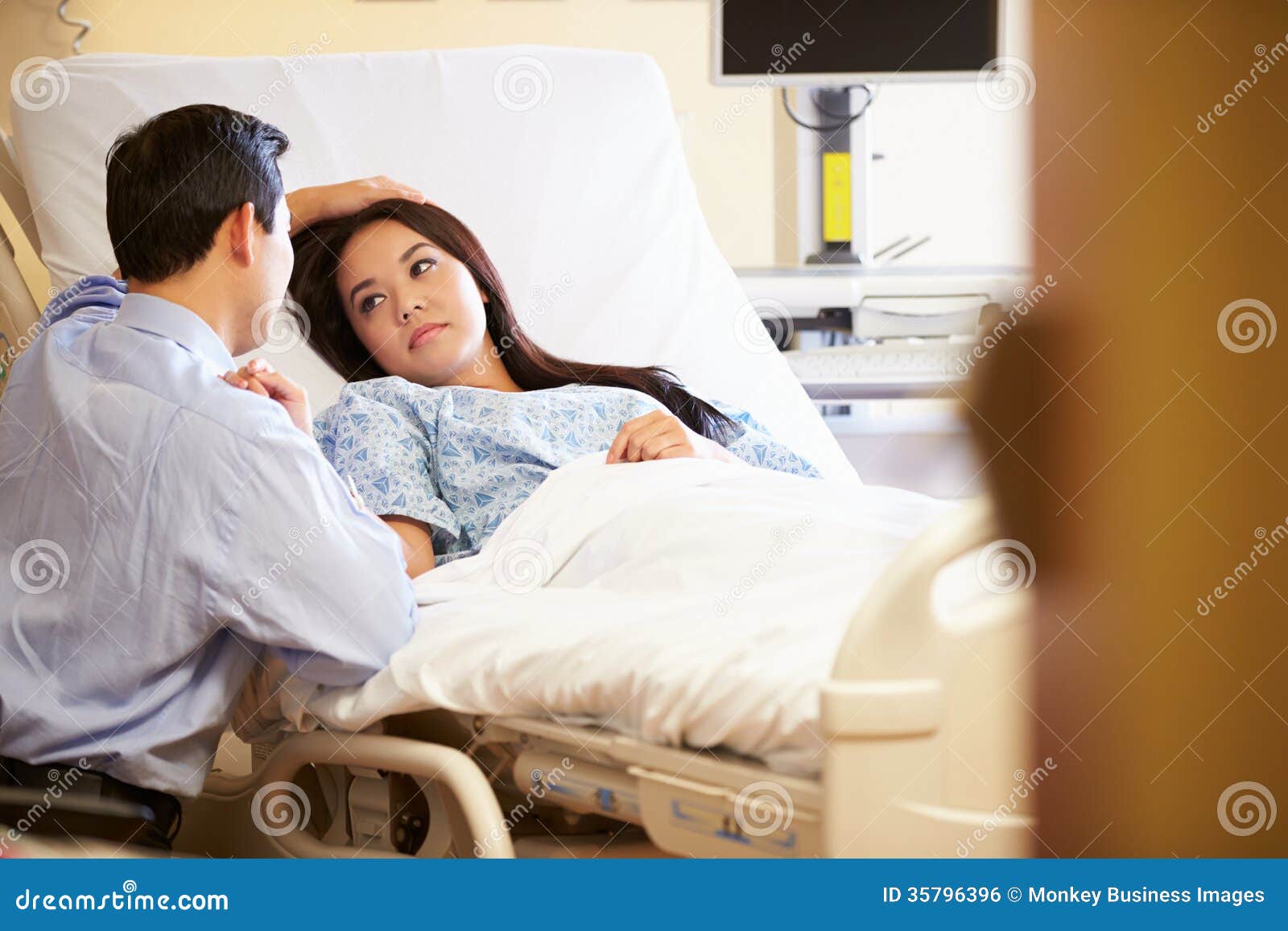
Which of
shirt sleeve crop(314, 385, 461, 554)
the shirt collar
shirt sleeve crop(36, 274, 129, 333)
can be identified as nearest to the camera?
the shirt collar

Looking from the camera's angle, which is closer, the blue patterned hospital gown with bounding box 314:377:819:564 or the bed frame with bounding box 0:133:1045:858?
the bed frame with bounding box 0:133:1045:858

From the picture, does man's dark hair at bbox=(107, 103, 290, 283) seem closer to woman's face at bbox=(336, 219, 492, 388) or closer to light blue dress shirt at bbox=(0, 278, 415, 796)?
light blue dress shirt at bbox=(0, 278, 415, 796)

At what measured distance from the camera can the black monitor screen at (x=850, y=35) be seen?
229cm

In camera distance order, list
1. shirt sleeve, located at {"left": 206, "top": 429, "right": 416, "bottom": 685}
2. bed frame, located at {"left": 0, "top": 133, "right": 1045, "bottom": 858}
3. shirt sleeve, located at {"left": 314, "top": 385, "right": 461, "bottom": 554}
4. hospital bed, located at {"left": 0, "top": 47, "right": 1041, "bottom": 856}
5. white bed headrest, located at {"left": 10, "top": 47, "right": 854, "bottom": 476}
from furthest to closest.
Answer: white bed headrest, located at {"left": 10, "top": 47, "right": 854, "bottom": 476}, shirt sleeve, located at {"left": 314, "top": 385, "right": 461, "bottom": 554}, shirt sleeve, located at {"left": 206, "top": 429, "right": 416, "bottom": 685}, hospital bed, located at {"left": 0, "top": 47, "right": 1041, "bottom": 856}, bed frame, located at {"left": 0, "top": 133, "right": 1045, "bottom": 858}

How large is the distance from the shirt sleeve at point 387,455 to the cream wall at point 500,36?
5.42ft

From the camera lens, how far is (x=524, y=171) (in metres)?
2.01

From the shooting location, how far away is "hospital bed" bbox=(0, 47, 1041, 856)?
73cm

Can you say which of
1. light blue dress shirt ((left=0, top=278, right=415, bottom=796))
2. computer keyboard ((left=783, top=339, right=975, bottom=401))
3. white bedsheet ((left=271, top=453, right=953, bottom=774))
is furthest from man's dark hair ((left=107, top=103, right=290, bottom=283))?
computer keyboard ((left=783, top=339, right=975, bottom=401))

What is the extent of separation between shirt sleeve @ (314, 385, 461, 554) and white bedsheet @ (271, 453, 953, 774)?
0.51 ft

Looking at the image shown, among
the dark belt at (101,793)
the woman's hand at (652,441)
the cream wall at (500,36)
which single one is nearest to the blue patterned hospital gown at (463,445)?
the woman's hand at (652,441)

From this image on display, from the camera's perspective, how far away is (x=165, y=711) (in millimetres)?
1081

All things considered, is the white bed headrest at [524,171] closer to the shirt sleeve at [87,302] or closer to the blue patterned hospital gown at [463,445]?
the blue patterned hospital gown at [463,445]

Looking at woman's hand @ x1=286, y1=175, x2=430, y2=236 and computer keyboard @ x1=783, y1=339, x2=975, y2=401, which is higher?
woman's hand @ x1=286, y1=175, x2=430, y2=236

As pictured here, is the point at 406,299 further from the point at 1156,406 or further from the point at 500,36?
the point at 500,36
